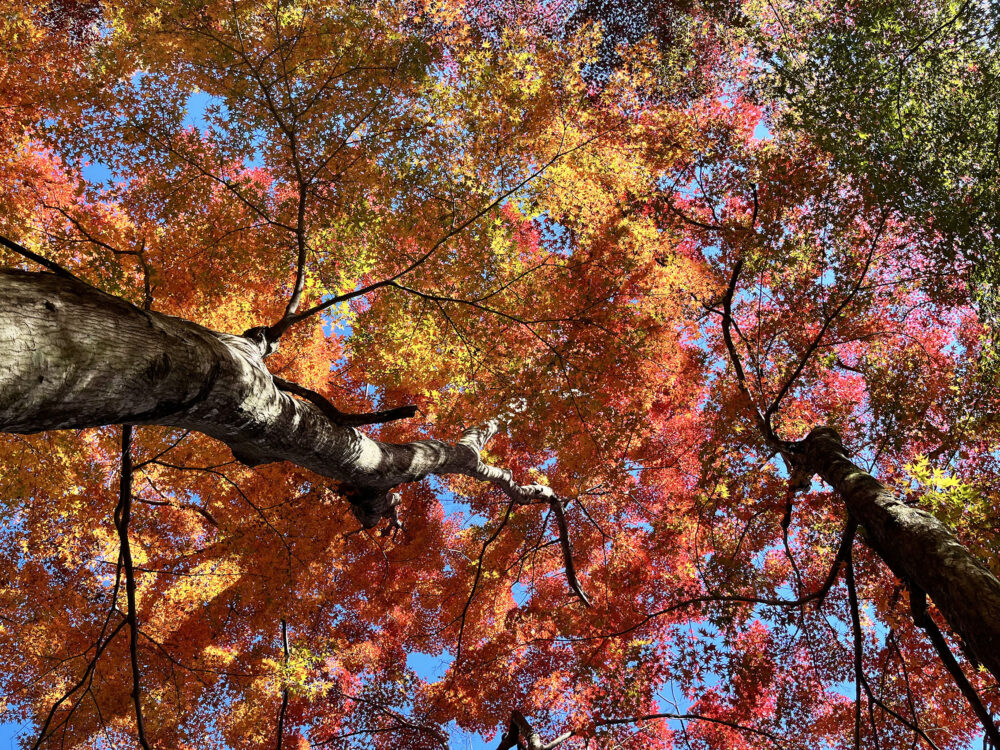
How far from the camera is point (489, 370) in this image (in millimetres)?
6992

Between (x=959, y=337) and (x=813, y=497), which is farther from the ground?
(x=959, y=337)

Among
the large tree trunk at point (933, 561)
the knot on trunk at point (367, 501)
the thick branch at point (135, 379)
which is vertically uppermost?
the knot on trunk at point (367, 501)

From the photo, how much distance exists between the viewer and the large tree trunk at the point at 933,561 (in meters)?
2.70

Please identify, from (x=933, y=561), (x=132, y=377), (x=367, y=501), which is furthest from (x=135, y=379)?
(x=933, y=561)

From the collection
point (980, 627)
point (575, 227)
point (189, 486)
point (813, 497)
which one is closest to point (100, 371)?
point (980, 627)

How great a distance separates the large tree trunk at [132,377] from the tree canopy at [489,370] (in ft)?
0.06

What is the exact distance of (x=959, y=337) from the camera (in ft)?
31.6

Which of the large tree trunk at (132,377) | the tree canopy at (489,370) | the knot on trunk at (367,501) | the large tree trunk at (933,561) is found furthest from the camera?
the knot on trunk at (367,501)

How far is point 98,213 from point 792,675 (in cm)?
1422

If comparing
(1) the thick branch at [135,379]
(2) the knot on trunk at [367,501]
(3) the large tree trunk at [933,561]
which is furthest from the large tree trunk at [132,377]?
(3) the large tree trunk at [933,561]

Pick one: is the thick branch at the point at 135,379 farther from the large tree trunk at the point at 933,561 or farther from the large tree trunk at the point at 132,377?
the large tree trunk at the point at 933,561

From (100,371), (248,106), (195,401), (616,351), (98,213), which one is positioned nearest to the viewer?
(100,371)

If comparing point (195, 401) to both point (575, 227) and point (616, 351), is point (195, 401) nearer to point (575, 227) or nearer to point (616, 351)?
point (616, 351)

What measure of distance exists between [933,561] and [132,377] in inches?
180
